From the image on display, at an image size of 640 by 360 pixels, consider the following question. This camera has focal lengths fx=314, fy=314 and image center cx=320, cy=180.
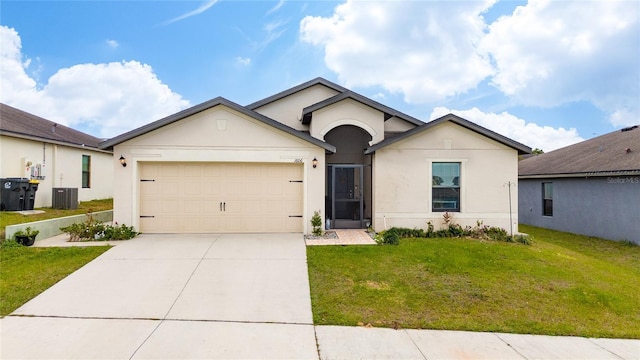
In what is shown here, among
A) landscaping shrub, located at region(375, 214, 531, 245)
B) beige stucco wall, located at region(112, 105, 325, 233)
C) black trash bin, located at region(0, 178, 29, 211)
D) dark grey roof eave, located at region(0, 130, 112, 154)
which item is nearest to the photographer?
beige stucco wall, located at region(112, 105, 325, 233)

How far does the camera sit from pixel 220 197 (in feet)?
32.8

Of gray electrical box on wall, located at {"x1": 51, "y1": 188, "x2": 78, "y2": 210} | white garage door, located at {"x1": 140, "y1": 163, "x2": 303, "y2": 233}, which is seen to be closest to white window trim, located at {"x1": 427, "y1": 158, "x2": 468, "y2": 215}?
white garage door, located at {"x1": 140, "y1": 163, "x2": 303, "y2": 233}

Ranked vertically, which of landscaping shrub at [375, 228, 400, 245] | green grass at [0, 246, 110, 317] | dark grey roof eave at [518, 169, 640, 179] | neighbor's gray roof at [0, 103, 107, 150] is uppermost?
neighbor's gray roof at [0, 103, 107, 150]

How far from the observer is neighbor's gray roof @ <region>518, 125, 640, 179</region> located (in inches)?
473

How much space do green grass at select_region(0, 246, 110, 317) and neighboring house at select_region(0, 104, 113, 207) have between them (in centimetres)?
442

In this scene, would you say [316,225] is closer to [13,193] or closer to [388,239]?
[388,239]

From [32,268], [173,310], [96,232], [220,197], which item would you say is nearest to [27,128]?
[96,232]

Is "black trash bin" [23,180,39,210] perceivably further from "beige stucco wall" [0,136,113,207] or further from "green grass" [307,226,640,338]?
"green grass" [307,226,640,338]

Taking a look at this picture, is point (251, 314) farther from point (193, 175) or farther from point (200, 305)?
point (193, 175)

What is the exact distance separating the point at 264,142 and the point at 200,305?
5.74 metres

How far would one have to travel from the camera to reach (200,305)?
5.27 meters

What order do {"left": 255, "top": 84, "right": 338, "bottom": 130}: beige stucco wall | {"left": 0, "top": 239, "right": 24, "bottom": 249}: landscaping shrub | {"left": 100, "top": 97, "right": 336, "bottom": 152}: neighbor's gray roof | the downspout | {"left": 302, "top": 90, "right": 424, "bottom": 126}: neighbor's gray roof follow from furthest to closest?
the downspout → {"left": 255, "top": 84, "right": 338, "bottom": 130}: beige stucco wall → {"left": 302, "top": 90, "right": 424, "bottom": 126}: neighbor's gray roof → {"left": 100, "top": 97, "right": 336, "bottom": 152}: neighbor's gray roof → {"left": 0, "top": 239, "right": 24, "bottom": 249}: landscaping shrub

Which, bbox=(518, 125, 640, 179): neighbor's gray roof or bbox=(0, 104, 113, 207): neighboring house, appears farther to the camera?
bbox=(0, 104, 113, 207): neighboring house

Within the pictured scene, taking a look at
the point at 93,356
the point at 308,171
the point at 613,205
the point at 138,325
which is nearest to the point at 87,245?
the point at 138,325
